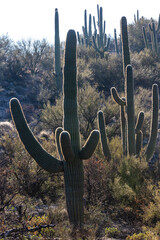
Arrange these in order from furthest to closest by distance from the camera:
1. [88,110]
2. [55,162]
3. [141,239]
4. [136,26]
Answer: [136,26] → [88,110] → [55,162] → [141,239]

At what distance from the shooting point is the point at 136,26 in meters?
36.1

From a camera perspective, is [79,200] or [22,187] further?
[22,187]

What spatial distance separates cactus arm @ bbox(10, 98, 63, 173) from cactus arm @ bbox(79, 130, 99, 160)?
743mm

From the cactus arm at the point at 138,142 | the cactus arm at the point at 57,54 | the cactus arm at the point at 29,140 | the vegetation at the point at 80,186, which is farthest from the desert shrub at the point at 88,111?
the cactus arm at the point at 29,140

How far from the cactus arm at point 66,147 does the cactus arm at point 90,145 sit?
10.5 inches

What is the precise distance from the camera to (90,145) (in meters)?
6.67

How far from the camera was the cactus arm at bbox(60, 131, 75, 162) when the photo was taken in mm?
6163

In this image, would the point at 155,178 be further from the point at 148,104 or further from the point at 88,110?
the point at 148,104

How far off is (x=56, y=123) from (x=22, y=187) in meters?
7.70

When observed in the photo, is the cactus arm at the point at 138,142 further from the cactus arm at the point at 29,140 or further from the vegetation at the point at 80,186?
the cactus arm at the point at 29,140

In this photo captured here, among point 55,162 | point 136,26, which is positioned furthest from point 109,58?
point 55,162

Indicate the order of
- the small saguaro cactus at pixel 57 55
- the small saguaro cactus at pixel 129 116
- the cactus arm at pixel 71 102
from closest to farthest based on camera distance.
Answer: the cactus arm at pixel 71 102
the small saguaro cactus at pixel 129 116
the small saguaro cactus at pixel 57 55

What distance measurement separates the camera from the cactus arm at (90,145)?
21.5 feet

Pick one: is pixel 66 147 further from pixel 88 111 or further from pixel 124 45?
pixel 88 111
